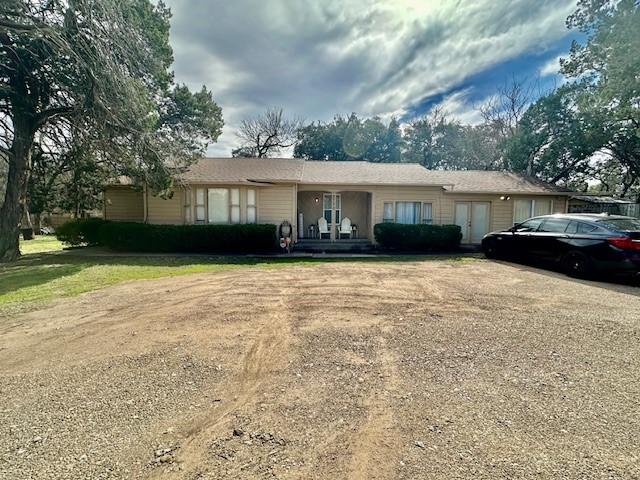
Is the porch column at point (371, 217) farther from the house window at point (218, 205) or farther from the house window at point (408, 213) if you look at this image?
the house window at point (218, 205)

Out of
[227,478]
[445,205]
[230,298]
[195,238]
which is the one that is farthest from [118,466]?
[445,205]

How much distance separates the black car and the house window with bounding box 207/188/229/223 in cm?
1083

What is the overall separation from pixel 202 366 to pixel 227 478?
5.14ft

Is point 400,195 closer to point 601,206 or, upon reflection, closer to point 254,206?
point 254,206

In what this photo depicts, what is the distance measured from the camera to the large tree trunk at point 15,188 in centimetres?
980

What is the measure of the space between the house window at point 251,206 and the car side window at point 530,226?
9.96 m

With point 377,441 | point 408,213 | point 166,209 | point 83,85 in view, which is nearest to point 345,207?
point 408,213

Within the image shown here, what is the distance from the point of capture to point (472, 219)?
14633 millimetres

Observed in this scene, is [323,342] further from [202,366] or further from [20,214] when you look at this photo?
[20,214]

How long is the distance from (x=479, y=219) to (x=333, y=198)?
713 cm

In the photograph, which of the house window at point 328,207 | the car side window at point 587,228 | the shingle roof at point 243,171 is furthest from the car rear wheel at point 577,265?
the house window at point 328,207

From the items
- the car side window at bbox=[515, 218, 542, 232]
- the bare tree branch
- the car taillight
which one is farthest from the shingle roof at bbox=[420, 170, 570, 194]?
the bare tree branch

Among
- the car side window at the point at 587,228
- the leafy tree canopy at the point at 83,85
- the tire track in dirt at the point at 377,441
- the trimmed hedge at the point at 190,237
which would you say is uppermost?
the leafy tree canopy at the point at 83,85

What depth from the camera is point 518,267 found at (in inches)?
359
